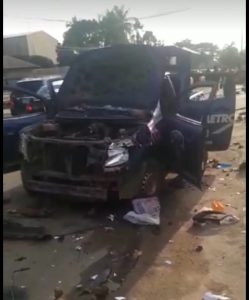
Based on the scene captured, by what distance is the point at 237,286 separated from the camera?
12.1ft

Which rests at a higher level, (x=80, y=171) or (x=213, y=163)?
(x=80, y=171)

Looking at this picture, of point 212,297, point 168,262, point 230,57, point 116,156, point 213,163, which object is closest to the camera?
point 212,297

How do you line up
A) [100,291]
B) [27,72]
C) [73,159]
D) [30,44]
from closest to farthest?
[100,291]
[73,159]
[27,72]
[30,44]

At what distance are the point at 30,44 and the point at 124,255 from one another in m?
48.1

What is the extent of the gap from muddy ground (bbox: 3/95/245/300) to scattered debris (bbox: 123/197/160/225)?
0.32 feet

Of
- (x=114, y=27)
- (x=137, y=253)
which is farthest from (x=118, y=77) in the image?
(x=114, y=27)

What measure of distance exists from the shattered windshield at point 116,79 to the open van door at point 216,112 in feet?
2.09

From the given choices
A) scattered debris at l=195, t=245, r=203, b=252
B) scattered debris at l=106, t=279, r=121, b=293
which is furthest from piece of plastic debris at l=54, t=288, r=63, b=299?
scattered debris at l=195, t=245, r=203, b=252

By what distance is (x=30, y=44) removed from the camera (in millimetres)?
49406

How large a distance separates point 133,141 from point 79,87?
181 centimetres

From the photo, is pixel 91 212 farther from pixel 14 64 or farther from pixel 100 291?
pixel 14 64

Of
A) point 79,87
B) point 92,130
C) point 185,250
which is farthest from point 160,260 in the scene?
point 79,87

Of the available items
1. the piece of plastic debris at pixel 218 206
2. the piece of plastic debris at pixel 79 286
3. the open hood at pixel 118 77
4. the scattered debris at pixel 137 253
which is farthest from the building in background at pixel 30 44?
the piece of plastic debris at pixel 79 286

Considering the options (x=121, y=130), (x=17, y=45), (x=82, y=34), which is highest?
(x=82, y=34)
